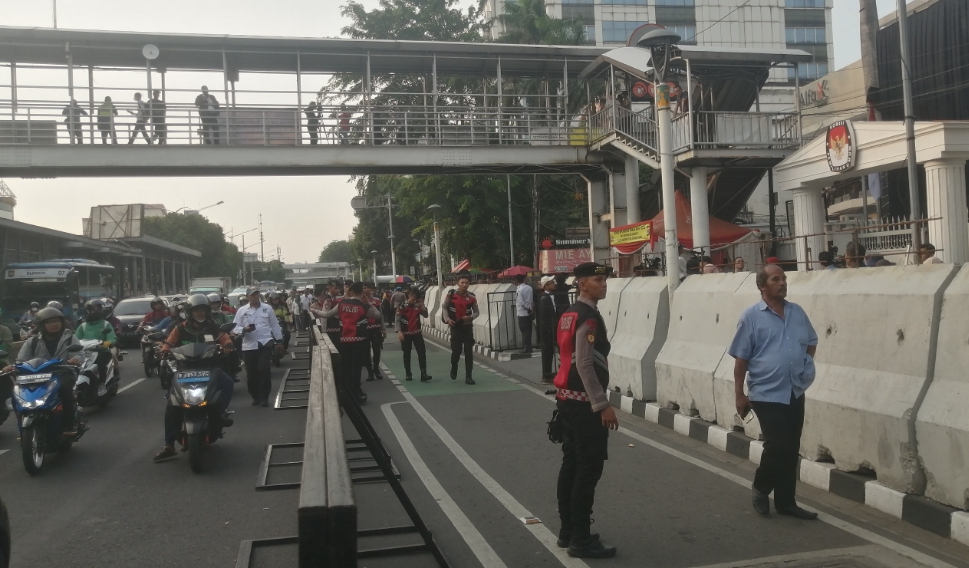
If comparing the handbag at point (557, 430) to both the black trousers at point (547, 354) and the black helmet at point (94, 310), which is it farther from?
the black helmet at point (94, 310)

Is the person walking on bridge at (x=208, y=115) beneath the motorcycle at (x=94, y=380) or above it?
above

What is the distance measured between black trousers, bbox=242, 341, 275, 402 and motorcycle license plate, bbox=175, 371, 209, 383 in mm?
3959

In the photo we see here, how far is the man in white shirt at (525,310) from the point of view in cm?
1797

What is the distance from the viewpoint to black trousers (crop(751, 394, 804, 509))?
18.0 feet

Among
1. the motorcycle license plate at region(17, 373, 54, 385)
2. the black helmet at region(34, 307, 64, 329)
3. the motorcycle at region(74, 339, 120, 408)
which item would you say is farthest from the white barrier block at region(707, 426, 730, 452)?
the motorcycle at region(74, 339, 120, 408)

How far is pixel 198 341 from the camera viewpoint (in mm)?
9070

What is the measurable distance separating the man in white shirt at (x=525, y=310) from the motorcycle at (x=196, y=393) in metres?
9.85

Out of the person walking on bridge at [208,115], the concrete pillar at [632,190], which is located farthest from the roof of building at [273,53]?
the concrete pillar at [632,190]

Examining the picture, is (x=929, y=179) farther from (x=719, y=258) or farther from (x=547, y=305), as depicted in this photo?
(x=547, y=305)

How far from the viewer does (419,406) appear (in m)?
11.6

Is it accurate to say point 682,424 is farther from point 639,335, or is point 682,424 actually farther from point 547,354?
point 547,354

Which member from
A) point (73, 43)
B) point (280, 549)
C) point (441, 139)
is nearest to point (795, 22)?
point (441, 139)

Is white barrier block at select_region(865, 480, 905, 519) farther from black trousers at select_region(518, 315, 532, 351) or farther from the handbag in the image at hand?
black trousers at select_region(518, 315, 532, 351)

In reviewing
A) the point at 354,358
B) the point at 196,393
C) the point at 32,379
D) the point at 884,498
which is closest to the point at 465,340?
the point at 354,358
